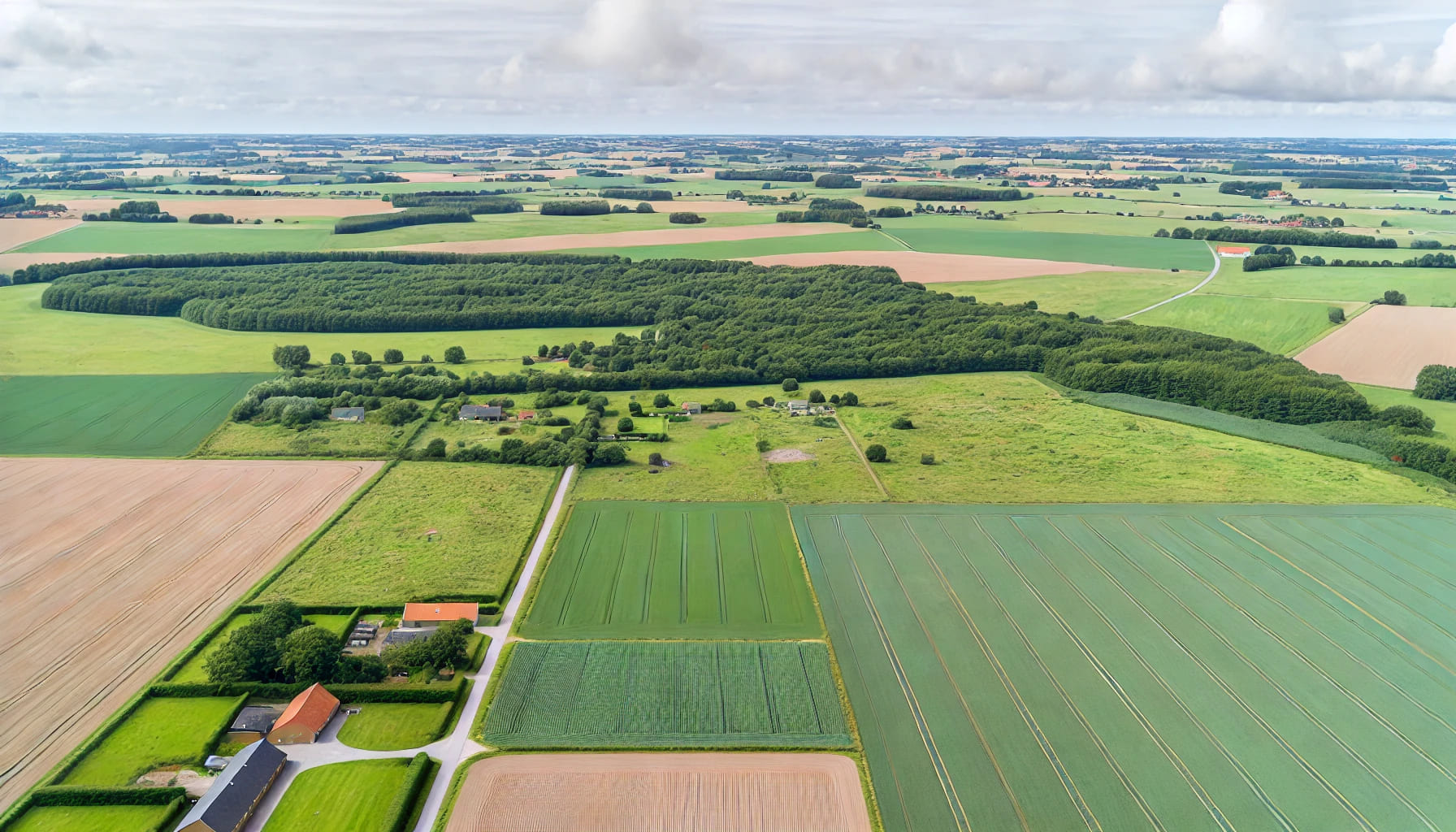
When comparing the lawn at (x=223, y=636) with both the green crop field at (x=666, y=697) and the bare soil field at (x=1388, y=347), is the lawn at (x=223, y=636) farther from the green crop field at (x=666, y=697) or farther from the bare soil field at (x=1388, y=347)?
the bare soil field at (x=1388, y=347)

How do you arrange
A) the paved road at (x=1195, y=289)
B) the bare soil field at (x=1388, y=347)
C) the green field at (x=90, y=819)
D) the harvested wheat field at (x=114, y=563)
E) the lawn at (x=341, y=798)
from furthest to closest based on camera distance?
1. the paved road at (x=1195, y=289)
2. the bare soil field at (x=1388, y=347)
3. the harvested wheat field at (x=114, y=563)
4. the lawn at (x=341, y=798)
5. the green field at (x=90, y=819)

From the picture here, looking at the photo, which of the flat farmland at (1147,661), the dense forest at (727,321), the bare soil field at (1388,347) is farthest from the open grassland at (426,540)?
the bare soil field at (1388,347)

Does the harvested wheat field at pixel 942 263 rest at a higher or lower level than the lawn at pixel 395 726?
higher

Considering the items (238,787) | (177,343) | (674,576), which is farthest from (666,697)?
(177,343)

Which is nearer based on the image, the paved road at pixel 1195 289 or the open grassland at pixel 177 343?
the open grassland at pixel 177 343

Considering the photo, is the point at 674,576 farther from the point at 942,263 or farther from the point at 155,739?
the point at 942,263

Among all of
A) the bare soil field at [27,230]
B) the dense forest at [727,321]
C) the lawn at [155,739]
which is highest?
the bare soil field at [27,230]

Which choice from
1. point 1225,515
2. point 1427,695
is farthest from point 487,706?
point 1225,515
